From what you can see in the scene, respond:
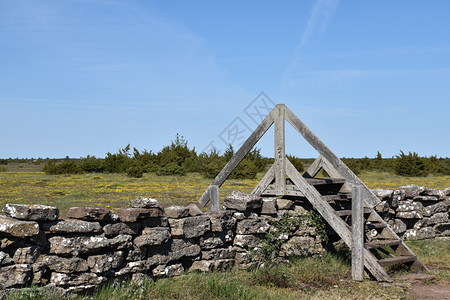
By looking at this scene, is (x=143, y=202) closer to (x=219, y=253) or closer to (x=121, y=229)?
(x=121, y=229)

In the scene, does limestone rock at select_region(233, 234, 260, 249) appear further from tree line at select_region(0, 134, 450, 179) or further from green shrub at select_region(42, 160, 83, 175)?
green shrub at select_region(42, 160, 83, 175)

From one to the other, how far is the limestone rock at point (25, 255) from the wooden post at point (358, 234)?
5.07 meters

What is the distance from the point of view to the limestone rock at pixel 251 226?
731cm

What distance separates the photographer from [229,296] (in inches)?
220

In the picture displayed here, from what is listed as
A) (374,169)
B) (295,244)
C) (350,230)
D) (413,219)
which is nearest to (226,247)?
(295,244)

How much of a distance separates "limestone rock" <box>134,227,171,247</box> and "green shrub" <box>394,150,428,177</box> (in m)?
30.5

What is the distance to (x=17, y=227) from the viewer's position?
486 centimetres

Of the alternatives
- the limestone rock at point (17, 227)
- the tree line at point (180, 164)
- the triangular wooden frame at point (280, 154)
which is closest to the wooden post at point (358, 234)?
the triangular wooden frame at point (280, 154)

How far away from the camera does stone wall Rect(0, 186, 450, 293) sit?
503cm

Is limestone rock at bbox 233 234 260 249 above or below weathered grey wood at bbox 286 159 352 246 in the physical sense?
below

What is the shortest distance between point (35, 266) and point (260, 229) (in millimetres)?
3858

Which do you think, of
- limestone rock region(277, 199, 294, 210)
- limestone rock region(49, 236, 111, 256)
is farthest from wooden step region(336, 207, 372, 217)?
limestone rock region(49, 236, 111, 256)

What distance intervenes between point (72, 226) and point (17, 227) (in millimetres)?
681

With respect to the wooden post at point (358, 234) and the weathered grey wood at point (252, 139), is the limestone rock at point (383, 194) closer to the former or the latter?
the wooden post at point (358, 234)
